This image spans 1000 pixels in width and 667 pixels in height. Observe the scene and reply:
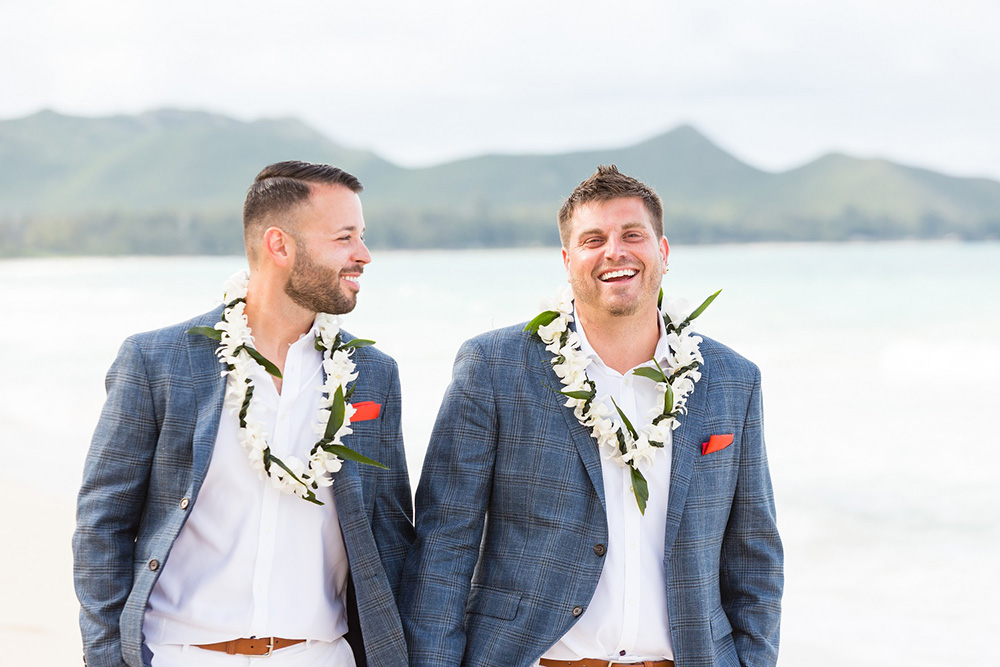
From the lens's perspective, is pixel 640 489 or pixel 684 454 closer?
pixel 640 489

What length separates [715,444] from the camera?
10.4ft

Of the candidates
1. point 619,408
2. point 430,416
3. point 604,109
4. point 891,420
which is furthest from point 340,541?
point 604,109

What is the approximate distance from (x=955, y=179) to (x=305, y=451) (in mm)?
70240

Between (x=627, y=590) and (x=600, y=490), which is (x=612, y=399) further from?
(x=627, y=590)

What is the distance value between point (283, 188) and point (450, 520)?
106 cm

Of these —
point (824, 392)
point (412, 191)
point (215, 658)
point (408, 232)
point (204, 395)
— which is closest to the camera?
point (215, 658)

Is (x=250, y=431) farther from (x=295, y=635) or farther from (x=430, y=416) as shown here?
(x=430, y=416)

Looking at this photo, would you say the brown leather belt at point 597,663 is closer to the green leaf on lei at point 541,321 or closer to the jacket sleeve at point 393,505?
the jacket sleeve at point 393,505

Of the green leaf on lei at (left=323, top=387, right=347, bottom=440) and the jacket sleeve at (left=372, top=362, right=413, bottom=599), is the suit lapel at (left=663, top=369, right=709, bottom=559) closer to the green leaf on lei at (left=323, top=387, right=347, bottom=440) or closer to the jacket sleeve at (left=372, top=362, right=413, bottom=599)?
the jacket sleeve at (left=372, top=362, right=413, bottom=599)

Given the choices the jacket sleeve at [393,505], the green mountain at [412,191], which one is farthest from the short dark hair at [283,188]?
the green mountain at [412,191]

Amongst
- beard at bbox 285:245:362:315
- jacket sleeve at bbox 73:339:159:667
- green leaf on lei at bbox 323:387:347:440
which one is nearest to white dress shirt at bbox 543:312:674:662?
green leaf on lei at bbox 323:387:347:440

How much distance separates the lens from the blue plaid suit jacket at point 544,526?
3.00 meters

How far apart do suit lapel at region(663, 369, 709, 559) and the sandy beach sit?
4105mm

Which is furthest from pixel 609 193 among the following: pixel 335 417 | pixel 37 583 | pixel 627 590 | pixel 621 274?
pixel 37 583
